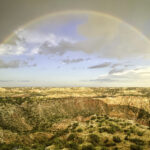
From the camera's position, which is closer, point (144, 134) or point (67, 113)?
point (144, 134)

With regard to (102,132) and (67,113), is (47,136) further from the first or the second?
(67,113)

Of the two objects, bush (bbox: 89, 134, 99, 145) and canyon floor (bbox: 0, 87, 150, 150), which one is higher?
bush (bbox: 89, 134, 99, 145)

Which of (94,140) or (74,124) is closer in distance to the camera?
(94,140)

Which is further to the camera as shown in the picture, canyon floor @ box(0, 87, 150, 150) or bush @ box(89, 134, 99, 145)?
canyon floor @ box(0, 87, 150, 150)

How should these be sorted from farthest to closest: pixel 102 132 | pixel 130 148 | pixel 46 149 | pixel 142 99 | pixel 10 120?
pixel 142 99 < pixel 10 120 < pixel 102 132 < pixel 46 149 < pixel 130 148

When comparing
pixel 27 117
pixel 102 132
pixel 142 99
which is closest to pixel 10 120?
pixel 27 117

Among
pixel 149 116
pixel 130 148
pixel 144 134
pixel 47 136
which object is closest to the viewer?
pixel 130 148

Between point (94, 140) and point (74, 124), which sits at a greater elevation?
point (94, 140)

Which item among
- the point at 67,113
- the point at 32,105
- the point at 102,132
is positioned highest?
the point at 102,132
